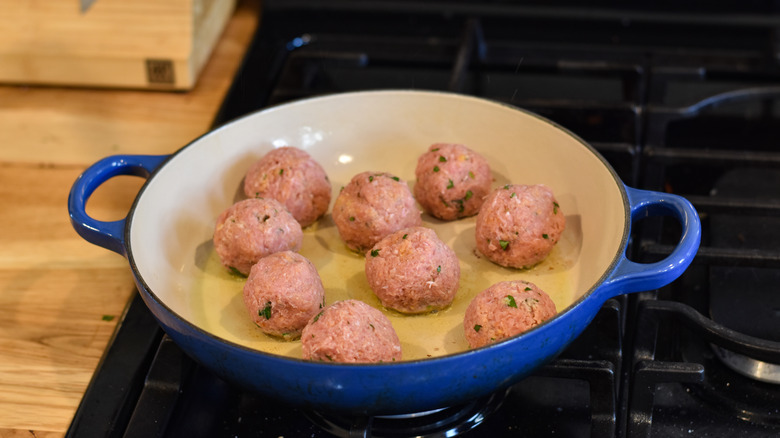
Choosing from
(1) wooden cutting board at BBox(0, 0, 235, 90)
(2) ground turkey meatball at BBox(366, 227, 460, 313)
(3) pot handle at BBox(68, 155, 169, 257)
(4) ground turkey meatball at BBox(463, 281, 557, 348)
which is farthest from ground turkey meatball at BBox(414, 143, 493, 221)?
(1) wooden cutting board at BBox(0, 0, 235, 90)

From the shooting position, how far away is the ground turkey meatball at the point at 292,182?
4.23ft

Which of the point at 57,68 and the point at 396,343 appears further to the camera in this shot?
the point at 57,68

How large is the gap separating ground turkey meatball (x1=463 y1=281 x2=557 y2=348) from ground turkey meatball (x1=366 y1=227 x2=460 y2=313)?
0.08 m

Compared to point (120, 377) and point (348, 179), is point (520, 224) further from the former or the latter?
point (120, 377)

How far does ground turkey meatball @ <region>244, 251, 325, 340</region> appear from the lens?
108 cm

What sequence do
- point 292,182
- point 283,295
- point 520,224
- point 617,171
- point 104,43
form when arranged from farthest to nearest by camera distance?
1. point 104,43
2. point 617,171
3. point 292,182
4. point 520,224
5. point 283,295

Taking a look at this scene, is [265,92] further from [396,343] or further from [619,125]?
[396,343]

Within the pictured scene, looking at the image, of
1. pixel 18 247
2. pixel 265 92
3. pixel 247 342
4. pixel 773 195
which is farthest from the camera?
pixel 265 92

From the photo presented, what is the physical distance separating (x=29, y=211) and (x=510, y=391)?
0.93 meters

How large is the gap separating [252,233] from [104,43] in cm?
76

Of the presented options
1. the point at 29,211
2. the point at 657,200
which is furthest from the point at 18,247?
the point at 657,200

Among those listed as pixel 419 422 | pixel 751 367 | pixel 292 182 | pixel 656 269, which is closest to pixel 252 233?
pixel 292 182

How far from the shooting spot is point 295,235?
122 centimetres

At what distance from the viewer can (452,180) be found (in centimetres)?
129
